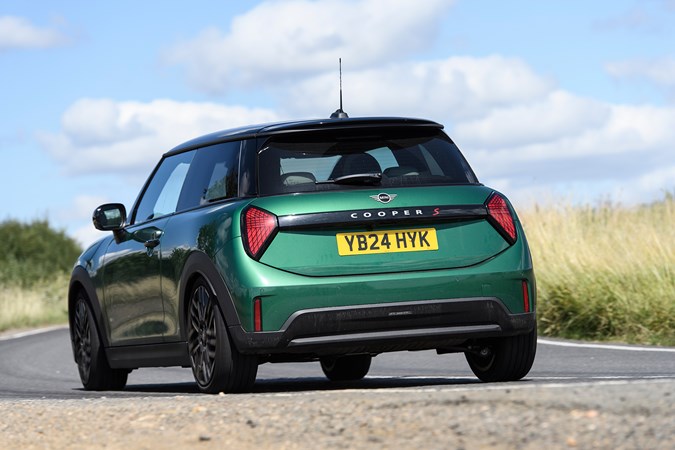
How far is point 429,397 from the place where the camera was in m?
7.05

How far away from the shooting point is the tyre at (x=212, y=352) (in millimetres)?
8711

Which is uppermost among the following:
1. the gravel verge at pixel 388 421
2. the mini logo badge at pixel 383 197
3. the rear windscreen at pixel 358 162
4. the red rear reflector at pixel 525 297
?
the rear windscreen at pixel 358 162

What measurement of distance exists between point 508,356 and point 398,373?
11.2 ft

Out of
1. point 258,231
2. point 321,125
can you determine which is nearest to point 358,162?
point 321,125

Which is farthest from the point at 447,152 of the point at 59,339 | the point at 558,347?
the point at 59,339

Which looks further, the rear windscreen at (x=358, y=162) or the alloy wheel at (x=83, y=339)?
the alloy wheel at (x=83, y=339)

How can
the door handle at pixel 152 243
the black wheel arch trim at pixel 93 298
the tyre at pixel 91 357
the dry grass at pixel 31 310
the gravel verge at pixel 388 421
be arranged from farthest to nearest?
1. the dry grass at pixel 31 310
2. the tyre at pixel 91 357
3. the black wheel arch trim at pixel 93 298
4. the door handle at pixel 152 243
5. the gravel verge at pixel 388 421

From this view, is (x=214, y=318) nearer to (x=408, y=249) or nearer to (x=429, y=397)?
(x=408, y=249)

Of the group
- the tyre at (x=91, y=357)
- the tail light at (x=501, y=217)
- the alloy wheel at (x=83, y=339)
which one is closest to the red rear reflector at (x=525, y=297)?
the tail light at (x=501, y=217)

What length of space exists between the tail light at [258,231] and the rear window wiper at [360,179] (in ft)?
1.58

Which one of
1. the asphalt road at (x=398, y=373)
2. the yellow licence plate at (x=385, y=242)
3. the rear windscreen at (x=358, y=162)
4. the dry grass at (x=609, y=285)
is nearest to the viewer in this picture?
the yellow licence plate at (x=385, y=242)

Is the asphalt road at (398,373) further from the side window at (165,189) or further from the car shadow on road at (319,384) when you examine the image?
the side window at (165,189)

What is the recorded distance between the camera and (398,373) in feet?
41.5

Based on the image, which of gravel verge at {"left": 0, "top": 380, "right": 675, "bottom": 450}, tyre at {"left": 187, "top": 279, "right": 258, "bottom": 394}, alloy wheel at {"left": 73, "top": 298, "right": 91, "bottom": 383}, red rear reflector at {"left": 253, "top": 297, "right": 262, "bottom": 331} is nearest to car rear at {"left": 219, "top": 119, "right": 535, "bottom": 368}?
red rear reflector at {"left": 253, "top": 297, "right": 262, "bottom": 331}
